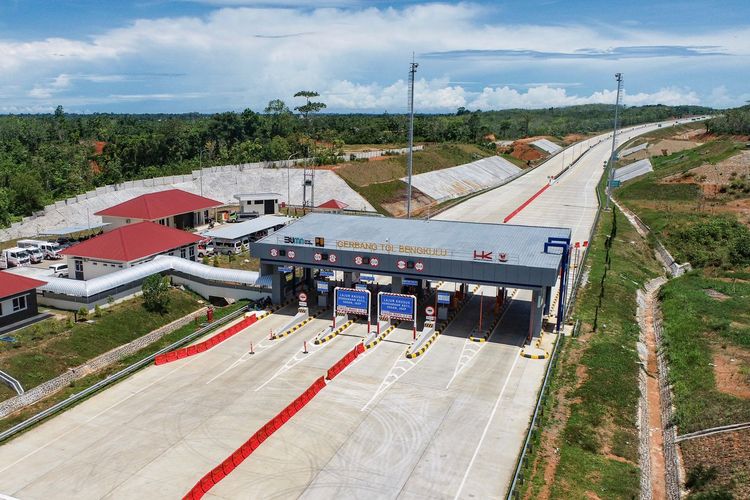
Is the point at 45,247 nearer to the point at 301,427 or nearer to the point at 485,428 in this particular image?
the point at 301,427

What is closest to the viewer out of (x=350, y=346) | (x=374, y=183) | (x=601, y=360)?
(x=601, y=360)

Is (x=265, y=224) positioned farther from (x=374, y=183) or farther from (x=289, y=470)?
(x=289, y=470)

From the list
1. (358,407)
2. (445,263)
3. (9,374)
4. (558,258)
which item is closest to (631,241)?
(558,258)

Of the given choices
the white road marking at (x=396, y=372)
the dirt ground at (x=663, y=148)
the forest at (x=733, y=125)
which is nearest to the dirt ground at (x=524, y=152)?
the dirt ground at (x=663, y=148)

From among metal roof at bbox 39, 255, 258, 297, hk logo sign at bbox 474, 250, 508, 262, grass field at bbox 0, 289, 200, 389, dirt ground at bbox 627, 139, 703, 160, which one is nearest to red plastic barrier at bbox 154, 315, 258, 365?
grass field at bbox 0, 289, 200, 389

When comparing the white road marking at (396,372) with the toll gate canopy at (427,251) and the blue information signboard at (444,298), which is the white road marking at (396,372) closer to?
the blue information signboard at (444,298)

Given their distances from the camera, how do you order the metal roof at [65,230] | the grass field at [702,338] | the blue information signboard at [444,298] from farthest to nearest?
the metal roof at [65,230]
the blue information signboard at [444,298]
the grass field at [702,338]

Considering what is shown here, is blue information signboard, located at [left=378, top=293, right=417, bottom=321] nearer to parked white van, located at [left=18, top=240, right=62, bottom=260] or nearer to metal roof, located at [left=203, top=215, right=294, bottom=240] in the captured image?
metal roof, located at [left=203, top=215, right=294, bottom=240]

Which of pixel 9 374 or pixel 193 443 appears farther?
pixel 9 374
